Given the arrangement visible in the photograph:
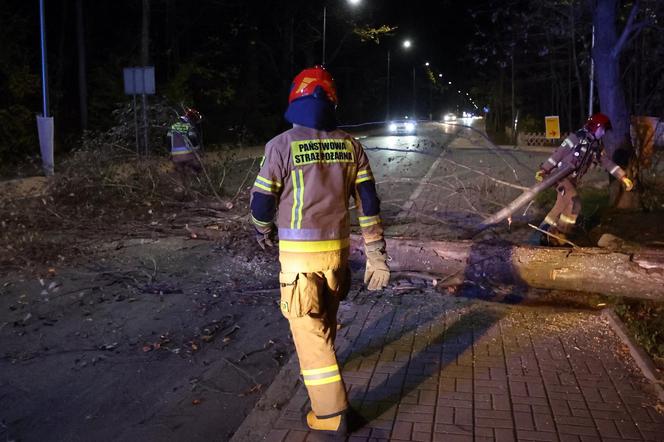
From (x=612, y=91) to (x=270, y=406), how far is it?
23.8ft

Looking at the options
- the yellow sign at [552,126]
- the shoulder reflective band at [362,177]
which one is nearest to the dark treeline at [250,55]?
the yellow sign at [552,126]

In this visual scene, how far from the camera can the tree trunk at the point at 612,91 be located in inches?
337

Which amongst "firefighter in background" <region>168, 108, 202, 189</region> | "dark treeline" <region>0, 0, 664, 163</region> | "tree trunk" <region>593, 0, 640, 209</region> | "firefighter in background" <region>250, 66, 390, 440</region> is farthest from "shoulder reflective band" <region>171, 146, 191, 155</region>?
"firefighter in background" <region>250, 66, 390, 440</region>

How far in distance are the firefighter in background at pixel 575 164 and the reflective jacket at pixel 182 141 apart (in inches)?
218

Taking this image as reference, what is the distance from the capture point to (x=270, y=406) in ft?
11.8

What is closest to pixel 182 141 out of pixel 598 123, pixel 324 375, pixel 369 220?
pixel 598 123

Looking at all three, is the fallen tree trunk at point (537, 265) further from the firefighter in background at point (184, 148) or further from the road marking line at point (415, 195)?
the firefighter in background at point (184, 148)

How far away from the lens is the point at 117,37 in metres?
23.6

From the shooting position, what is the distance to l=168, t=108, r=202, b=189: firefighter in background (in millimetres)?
9742

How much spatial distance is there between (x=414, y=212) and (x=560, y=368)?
4.73 metres

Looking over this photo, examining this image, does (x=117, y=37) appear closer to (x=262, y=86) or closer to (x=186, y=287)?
(x=262, y=86)

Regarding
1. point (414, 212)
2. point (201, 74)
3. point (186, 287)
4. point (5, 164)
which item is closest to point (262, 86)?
point (201, 74)

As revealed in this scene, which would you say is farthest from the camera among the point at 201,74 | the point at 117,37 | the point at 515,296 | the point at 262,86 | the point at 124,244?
the point at 262,86

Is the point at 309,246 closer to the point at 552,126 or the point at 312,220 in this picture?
the point at 312,220
